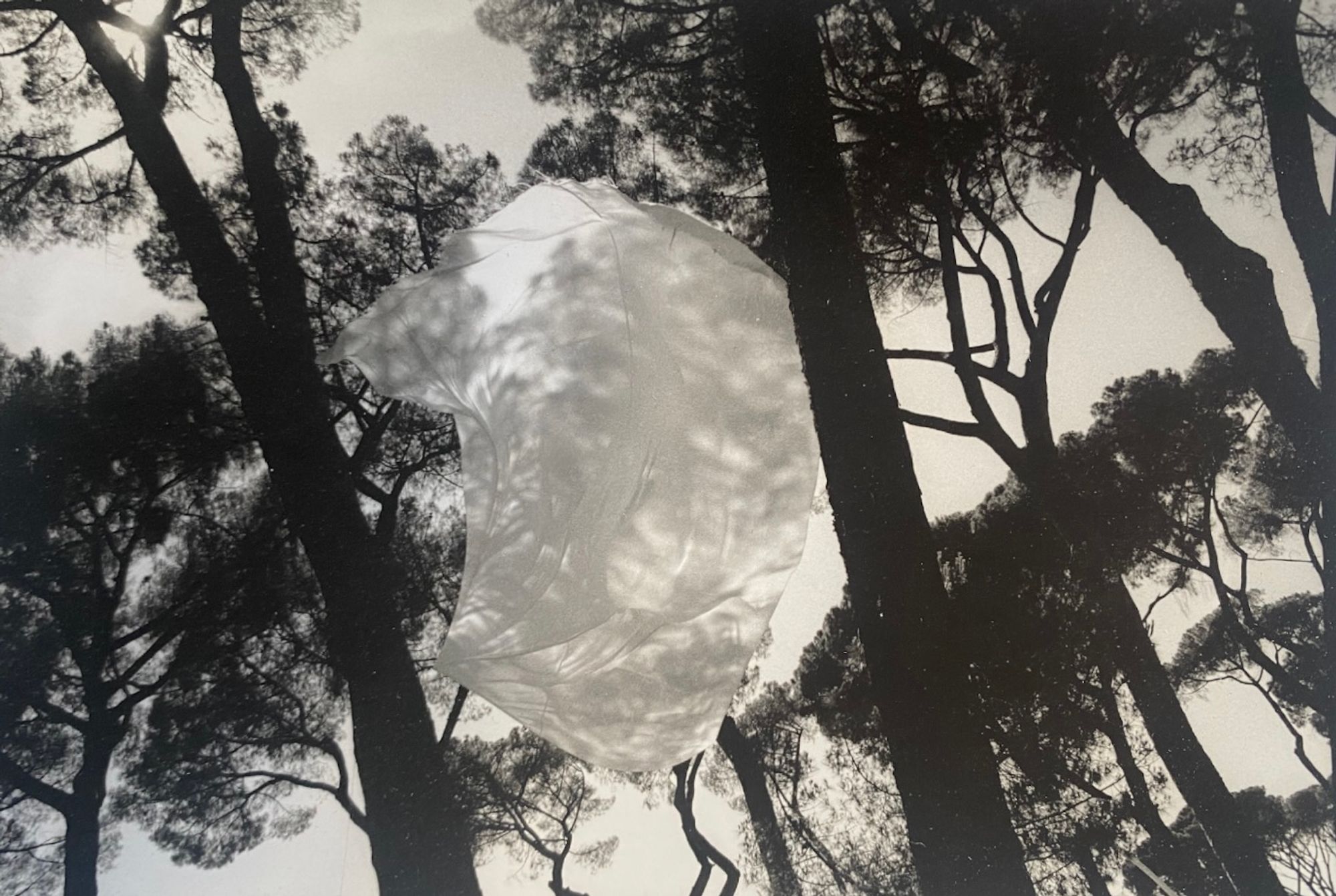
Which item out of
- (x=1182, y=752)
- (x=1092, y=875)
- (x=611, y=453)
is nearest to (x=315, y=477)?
(x=611, y=453)

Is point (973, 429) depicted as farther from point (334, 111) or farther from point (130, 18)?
point (130, 18)

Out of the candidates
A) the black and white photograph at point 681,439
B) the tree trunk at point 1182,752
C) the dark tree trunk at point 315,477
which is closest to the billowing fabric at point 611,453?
the black and white photograph at point 681,439

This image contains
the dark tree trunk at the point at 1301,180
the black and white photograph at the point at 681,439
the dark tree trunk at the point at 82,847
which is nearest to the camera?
the black and white photograph at the point at 681,439

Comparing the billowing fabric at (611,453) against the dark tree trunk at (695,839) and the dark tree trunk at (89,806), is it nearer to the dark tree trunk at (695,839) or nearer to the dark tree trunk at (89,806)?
the dark tree trunk at (695,839)

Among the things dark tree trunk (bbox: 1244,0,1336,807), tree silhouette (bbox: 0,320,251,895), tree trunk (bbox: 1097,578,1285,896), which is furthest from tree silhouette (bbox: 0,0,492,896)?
dark tree trunk (bbox: 1244,0,1336,807)

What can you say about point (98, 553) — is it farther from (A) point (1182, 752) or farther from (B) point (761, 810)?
(A) point (1182, 752)
